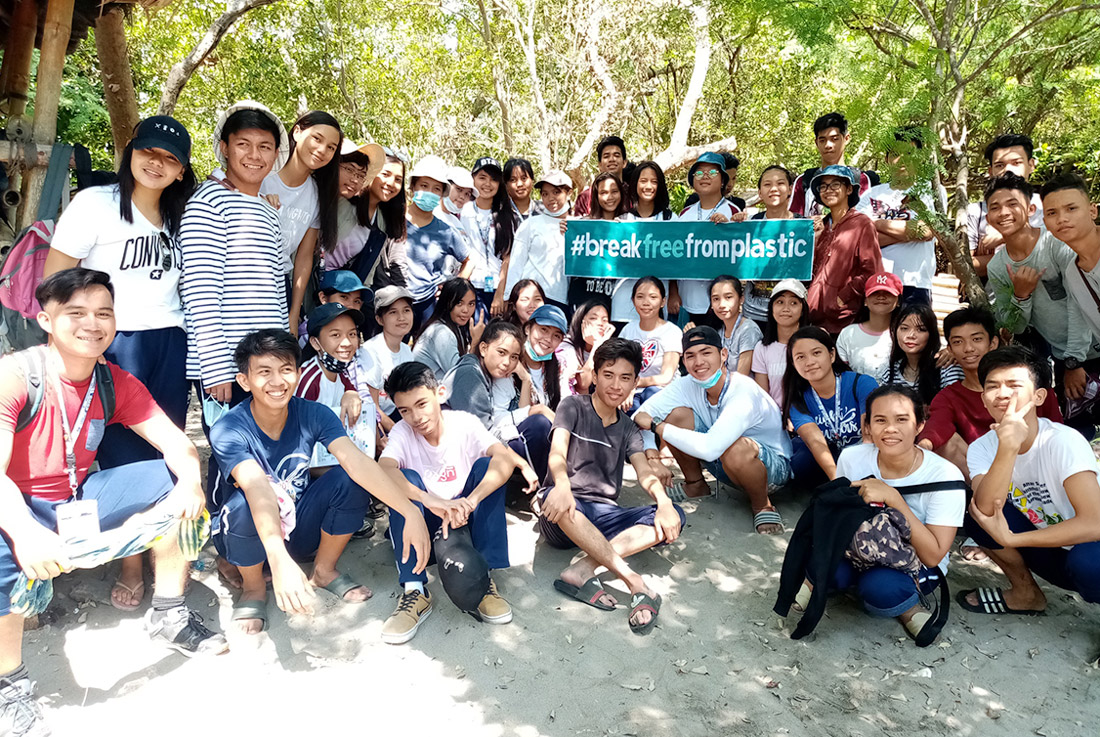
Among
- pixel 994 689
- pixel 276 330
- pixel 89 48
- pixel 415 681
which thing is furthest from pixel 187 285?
pixel 89 48

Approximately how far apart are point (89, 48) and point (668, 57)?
9606 millimetres

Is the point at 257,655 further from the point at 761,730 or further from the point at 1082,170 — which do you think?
the point at 1082,170

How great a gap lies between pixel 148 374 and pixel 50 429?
61 cm

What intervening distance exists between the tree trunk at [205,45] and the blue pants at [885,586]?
6.55 meters

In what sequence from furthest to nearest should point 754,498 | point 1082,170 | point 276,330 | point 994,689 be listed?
point 1082,170, point 754,498, point 276,330, point 994,689

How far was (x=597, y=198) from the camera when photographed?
233 inches

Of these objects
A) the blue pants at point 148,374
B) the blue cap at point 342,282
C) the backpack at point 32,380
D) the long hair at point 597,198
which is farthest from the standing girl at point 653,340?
the backpack at point 32,380

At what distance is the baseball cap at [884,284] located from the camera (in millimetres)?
4668

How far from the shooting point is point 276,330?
3.41 meters

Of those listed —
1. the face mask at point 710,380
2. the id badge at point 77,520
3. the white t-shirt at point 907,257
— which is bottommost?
the id badge at point 77,520

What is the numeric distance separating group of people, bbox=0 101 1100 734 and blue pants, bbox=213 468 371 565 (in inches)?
0.7

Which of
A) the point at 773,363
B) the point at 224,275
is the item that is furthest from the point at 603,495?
the point at 224,275

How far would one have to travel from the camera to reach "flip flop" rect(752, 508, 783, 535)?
14.5 ft

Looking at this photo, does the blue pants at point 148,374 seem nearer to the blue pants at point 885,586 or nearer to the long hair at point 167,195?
the long hair at point 167,195
